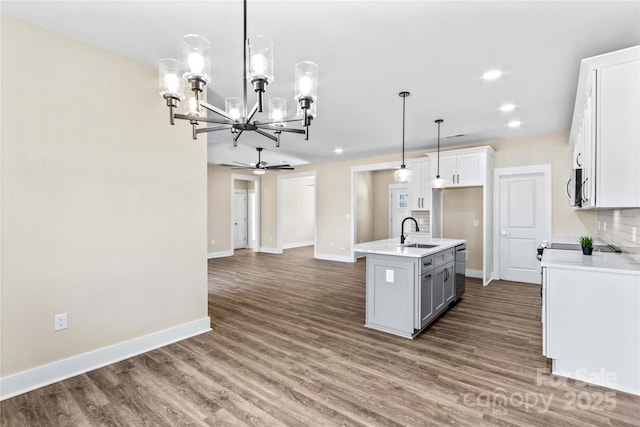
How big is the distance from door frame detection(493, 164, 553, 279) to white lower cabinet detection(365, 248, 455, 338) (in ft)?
8.98

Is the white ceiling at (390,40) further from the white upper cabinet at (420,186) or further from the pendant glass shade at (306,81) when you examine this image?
the white upper cabinet at (420,186)

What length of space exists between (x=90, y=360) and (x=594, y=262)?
4252mm

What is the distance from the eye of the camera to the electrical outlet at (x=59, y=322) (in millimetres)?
2381

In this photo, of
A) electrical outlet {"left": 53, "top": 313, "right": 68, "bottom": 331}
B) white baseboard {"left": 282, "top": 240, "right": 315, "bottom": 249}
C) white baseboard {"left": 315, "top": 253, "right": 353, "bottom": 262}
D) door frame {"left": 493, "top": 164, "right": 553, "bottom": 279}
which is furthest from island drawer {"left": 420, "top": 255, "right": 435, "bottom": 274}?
white baseboard {"left": 282, "top": 240, "right": 315, "bottom": 249}

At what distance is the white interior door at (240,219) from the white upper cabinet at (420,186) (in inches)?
247

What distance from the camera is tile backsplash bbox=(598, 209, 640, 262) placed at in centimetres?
271

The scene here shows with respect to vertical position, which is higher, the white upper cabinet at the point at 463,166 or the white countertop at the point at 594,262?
the white upper cabinet at the point at 463,166

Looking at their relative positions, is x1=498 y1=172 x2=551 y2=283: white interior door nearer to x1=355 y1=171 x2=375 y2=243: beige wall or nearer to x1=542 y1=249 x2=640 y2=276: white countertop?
x1=542 y1=249 x2=640 y2=276: white countertop

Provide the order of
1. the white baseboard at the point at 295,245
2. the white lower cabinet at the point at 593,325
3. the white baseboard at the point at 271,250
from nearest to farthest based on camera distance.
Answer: the white lower cabinet at the point at 593,325 → the white baseboard at the point at 271,250 → the white baseboard at the point at 295,245

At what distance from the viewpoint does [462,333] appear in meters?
3.26

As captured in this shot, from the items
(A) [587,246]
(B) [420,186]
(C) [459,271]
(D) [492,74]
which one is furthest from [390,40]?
(B) [420,186]

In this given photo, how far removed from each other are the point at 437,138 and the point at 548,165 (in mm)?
1861

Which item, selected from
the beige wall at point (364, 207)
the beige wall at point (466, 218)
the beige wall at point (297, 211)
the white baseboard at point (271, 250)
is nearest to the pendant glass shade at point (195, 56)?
the beige wall at point (466, 218)

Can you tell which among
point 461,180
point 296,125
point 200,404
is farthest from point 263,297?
point 461,180
